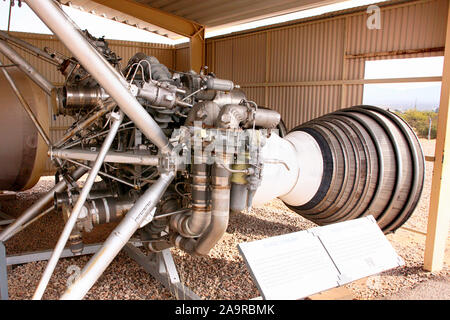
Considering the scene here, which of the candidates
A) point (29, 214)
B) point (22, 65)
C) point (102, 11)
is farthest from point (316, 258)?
point (102, 11)

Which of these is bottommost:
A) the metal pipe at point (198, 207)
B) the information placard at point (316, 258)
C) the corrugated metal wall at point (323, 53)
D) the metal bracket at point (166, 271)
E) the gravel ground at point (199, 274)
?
the gravel ground at point (199, 274)

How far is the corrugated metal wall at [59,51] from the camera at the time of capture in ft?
33.6

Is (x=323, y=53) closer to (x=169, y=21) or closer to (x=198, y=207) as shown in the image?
(x=169, y=21)

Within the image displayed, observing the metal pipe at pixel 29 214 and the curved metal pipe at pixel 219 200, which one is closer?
the curved metal pipe at pixel 219 200

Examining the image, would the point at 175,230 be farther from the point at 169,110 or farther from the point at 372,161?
the point at 372,161

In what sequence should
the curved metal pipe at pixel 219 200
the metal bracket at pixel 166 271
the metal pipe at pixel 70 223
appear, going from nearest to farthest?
the metal pipe at pixel 70 223, the curved metal pipe at pixel 219 200, the metal bracket at pixel 166 271

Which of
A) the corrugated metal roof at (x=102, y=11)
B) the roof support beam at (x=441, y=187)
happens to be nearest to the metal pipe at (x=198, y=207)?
the roof support beam at (x=441, y=187)

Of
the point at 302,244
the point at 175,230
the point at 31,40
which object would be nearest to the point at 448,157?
the point at 302,244

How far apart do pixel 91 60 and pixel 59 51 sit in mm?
9372

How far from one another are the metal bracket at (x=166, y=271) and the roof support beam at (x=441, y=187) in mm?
2844

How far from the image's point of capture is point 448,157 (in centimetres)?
411

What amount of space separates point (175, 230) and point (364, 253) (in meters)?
1.62

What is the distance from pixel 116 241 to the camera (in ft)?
8.41

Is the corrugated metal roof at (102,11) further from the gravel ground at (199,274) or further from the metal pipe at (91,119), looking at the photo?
the metal pipe at (91,119)
